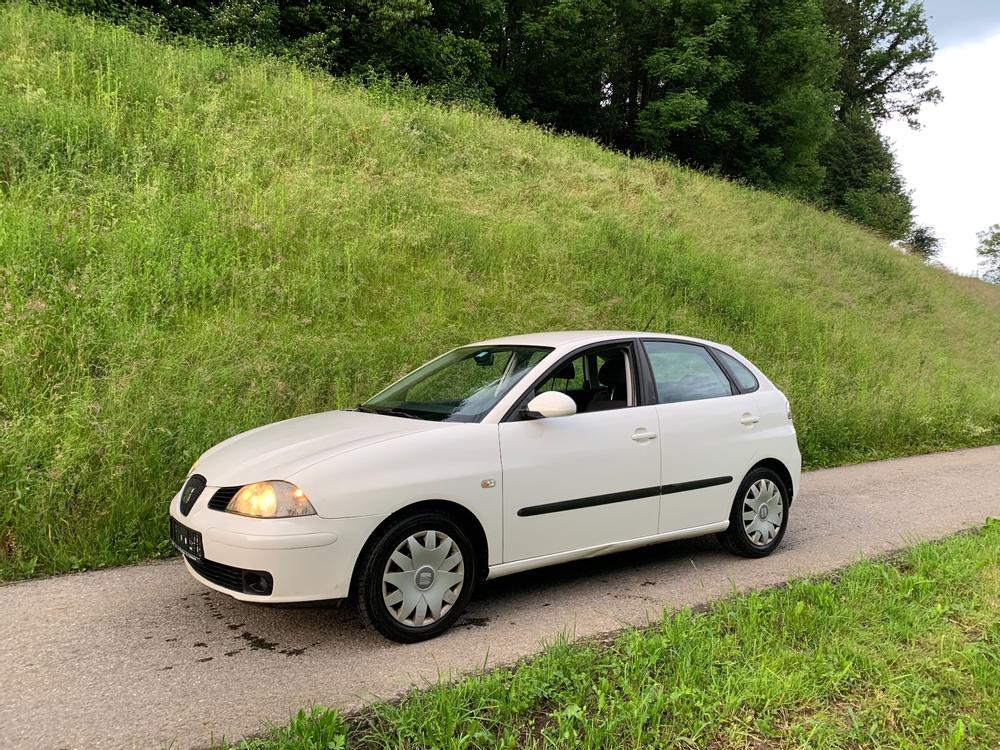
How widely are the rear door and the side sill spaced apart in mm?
43

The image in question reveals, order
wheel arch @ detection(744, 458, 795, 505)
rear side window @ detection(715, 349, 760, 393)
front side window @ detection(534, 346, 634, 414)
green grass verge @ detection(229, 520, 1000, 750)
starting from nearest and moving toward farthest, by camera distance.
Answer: green grass verge @ detection(229, 520, 1000, 750)
front side window @ detection(534, 346, 634, 414)
wheel arch @ detection(744, 458, 795, 505)
rear side window @ detection(715, 349, 760, 393)

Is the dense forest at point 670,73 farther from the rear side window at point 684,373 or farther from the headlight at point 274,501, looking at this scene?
the headlight at point 274,501

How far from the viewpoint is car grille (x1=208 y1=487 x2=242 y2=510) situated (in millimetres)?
3760

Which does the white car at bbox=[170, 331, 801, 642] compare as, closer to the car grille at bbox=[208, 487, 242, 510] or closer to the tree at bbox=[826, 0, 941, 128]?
the car grille at bbox=[208, 487, 242, 510]

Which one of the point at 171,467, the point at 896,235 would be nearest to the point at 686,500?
the point at 171,467

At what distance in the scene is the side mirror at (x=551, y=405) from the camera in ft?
13.6

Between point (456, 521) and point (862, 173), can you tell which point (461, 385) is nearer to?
point (456, 521)

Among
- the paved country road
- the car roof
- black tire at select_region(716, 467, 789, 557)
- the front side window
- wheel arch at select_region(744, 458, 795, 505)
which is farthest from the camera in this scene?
wheel arch at select_region(744, 458, 795, 505)

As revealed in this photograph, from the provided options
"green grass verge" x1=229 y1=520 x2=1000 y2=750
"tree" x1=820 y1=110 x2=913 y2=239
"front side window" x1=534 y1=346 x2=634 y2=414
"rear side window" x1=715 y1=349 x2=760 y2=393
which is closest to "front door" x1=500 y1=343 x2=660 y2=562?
"front side window" x1=534 y1=346 x2=634 y2=414

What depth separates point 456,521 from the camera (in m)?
4.00

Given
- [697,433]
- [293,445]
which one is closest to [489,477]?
[293,445]

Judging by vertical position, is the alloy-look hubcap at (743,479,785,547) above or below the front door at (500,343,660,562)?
below

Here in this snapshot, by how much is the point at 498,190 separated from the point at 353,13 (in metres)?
10.4

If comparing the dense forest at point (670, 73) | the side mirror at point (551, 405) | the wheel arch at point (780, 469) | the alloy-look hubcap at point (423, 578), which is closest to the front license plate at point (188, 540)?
the alloy-look hubcap at point (423, 578)
